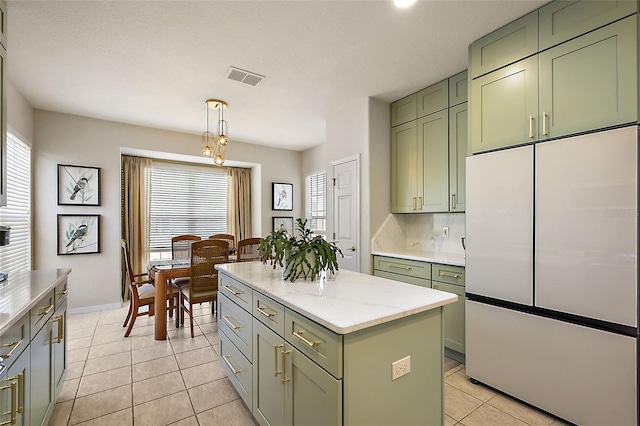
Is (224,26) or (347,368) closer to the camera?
(347,368)

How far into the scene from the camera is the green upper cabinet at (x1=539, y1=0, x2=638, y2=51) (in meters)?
1.75

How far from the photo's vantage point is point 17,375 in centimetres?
133

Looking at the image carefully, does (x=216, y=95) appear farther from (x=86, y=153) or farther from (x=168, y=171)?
(x=168, y=171)

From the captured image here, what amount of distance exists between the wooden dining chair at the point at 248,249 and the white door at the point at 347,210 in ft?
3.59

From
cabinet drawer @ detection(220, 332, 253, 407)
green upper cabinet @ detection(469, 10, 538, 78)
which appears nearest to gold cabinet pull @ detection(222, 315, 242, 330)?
cabinet drawer @ detection(220, 332, 253, 407)

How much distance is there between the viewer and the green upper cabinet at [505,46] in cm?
214

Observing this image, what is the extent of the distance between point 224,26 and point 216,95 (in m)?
1.33

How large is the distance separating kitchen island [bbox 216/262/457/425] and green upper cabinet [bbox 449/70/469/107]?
214cm

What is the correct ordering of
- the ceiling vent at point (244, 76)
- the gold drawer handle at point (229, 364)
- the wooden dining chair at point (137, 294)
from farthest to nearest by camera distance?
the wooden dining chair at point (137, 294)
the ceiling vent at point (244, 76)
the gold drawer handle at point (229, 364)

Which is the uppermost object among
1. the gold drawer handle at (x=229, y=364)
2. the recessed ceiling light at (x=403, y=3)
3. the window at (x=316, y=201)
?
the recessed ceiling light at (x=403, y=3)

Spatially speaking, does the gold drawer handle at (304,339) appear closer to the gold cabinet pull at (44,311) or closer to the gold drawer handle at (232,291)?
the gold drawer handle at (232,291)

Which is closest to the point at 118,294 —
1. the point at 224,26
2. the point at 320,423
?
the point at 224,26

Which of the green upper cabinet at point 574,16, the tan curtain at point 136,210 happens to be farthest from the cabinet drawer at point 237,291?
the tan curtain at point 136,210

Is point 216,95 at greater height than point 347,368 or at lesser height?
greater
